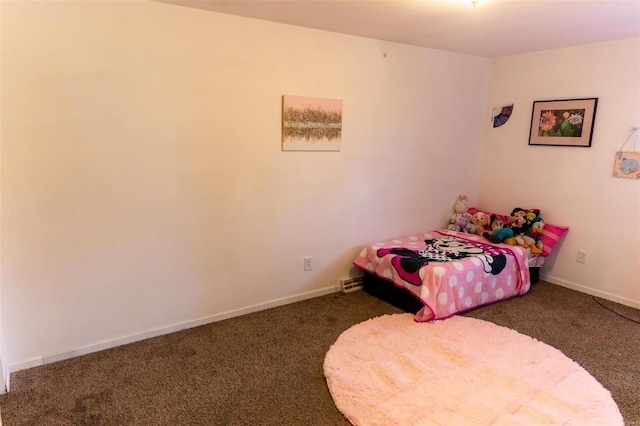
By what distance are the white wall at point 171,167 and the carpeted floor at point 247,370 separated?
0.23m

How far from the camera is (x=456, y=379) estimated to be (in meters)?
2.14

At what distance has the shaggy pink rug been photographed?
6.11 feet

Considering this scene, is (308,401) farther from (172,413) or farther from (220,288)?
(220,288)

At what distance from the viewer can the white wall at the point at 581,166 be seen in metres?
3.13

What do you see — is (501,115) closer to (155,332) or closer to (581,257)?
(581,257)

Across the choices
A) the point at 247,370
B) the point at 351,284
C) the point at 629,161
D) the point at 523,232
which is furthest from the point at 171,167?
the point at 629,161

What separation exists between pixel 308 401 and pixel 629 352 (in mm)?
2173

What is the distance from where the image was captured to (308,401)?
1974mm

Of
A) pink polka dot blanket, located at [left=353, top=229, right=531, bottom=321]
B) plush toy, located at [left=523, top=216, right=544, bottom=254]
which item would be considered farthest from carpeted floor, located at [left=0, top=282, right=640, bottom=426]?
plush toy, located at [left=523, top=216, right=544, bottom=254]

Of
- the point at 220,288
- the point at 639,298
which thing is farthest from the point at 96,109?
the point at 639,298

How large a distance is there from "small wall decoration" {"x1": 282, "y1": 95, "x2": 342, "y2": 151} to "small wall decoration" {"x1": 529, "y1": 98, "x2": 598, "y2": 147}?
2039 millimetres

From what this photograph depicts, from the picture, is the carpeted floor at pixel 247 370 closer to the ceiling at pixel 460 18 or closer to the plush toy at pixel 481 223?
the plush toy at pixel 481 223

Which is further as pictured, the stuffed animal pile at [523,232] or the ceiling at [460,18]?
the stuffed animal pile at [523,232]

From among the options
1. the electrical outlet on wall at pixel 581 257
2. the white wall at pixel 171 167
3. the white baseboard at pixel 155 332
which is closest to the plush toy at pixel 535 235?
the electrical outlet on wall at pixel 581 257
